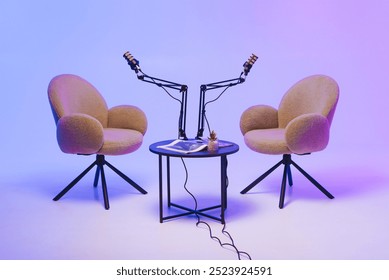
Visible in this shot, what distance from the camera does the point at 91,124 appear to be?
2926 millimetres

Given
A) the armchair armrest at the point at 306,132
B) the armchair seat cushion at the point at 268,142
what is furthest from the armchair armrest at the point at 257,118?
the armchair armrest at the point at 306,132

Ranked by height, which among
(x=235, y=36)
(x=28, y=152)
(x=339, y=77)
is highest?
(x=235, y=36)

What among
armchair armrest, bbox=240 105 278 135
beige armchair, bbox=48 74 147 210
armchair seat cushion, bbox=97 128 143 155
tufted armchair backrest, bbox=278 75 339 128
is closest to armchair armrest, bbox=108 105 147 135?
beige armchair, bbox=48 74 147 210

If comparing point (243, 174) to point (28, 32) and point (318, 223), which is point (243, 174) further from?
point (28, 32)

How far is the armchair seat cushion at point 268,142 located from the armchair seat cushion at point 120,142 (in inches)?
29.6

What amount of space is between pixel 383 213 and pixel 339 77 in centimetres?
217

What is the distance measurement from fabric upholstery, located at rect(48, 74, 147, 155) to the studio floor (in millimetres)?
384

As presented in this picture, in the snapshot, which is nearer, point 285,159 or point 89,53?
point 285,159

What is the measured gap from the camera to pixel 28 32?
184 inches

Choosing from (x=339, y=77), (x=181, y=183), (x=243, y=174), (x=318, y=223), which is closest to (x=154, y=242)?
(x=318, y=223)

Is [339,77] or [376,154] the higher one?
[339,77]

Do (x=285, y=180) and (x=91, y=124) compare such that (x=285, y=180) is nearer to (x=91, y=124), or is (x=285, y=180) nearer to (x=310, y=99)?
(x=310, y=99)

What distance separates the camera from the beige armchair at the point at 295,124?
291cm

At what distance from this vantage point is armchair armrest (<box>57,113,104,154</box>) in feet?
9.62
